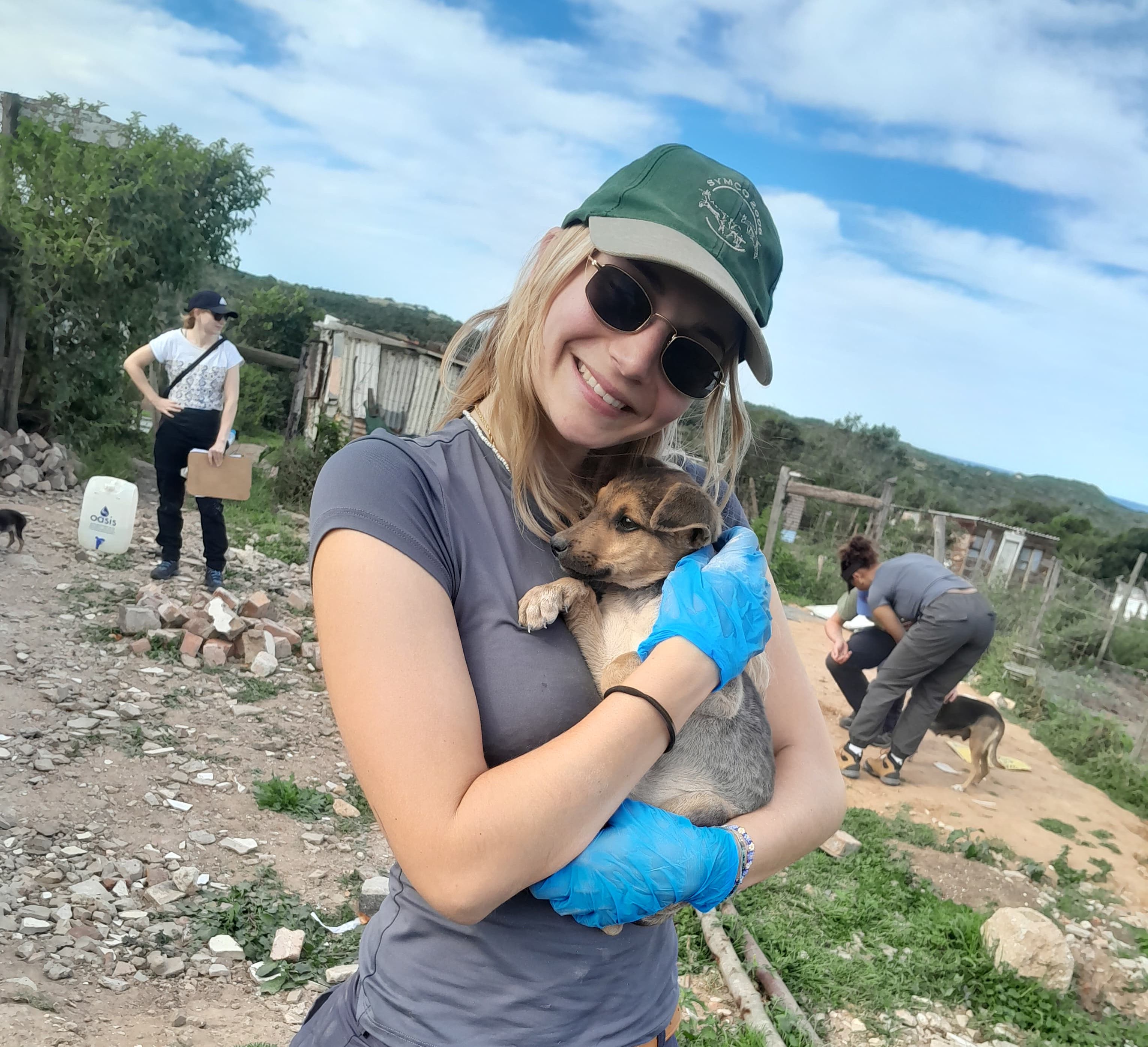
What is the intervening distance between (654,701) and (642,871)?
373 millimetres

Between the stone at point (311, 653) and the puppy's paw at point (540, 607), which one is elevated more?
the puppy's paw at point (540, 607)

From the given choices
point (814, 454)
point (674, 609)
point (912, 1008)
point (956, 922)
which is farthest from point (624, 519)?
point (814, 454)

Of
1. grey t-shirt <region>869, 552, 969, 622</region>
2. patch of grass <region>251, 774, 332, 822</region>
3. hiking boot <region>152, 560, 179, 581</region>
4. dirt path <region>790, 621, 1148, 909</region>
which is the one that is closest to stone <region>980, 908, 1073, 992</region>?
dirt path <region>790, 621, 1148, 909</region>

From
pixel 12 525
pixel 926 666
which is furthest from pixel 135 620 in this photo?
pixel 926 666

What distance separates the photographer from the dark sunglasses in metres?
1.77

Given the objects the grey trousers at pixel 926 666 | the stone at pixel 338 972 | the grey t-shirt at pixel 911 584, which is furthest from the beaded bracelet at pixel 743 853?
the grey t-shirt at pixel 911 584

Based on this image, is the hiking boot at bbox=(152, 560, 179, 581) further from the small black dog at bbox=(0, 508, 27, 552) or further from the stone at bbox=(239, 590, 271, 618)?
the small black dog at bbox=(0, 508, 27, 552)

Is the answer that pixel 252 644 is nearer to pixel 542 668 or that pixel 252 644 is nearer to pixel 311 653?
pixel 311 653

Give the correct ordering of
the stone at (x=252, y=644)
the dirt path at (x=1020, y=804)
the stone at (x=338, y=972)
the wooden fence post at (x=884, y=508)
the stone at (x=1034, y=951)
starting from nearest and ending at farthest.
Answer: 1. the stone at (x=338, y=972)
2. the stone at (x=1034, y=951)
3. the stone at (x=252, y=644)
4. the dirt path at (x=1020, y=804)
5. the wooden fence post at (x=884, y=508)

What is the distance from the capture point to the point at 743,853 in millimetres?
1865

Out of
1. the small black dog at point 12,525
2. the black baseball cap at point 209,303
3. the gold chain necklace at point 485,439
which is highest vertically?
the black baseball cap at point 209,303

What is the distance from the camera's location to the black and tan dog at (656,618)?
84.3 inches

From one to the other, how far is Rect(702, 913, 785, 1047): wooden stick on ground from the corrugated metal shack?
14404mm

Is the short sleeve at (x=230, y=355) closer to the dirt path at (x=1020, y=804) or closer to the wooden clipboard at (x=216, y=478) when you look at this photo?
the wooden clipboard at (x=216, y=478)
